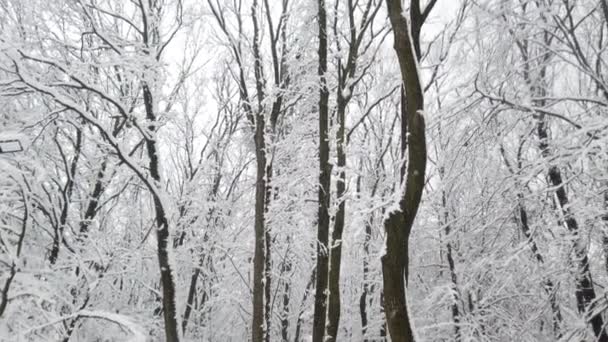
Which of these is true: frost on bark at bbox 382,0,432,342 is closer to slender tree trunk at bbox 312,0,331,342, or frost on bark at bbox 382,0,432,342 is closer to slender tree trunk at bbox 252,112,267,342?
slender tree trunk at bbox 312,0,331,342

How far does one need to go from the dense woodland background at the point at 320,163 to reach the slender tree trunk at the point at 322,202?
0.10 feet

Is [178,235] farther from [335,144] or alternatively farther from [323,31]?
[323,31]

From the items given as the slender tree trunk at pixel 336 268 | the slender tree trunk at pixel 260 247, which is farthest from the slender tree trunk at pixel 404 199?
the slender tree trunk at pixel 260 247

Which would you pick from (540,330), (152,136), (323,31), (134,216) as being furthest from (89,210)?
A: (540,330)

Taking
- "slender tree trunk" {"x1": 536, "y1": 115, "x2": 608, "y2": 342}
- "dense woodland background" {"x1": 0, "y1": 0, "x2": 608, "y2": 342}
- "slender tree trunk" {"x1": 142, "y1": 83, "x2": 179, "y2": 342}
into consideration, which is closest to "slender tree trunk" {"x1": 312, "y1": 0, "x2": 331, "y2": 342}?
"dense woodland background" {"x1": 0, "y1": 0, "x2": 608, "y2": 342}

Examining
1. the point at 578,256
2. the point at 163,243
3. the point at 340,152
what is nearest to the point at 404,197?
the point at 578,256

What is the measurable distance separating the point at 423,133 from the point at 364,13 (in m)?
5.51

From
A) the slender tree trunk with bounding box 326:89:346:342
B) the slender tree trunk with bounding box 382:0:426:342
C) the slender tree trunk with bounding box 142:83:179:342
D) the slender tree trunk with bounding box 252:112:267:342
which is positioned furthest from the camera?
the slender tree trunk with bounding box 142:83:179:342

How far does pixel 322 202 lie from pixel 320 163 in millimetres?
754

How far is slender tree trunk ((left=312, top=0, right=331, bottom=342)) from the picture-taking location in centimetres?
757

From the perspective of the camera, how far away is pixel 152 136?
30.3 ft

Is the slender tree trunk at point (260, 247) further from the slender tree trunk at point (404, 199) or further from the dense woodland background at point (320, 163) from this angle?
Result: the slender tree trunk at point (404, 199)

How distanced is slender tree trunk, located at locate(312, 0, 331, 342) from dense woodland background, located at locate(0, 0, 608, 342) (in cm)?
3

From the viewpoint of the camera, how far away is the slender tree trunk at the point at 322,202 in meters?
7.57
